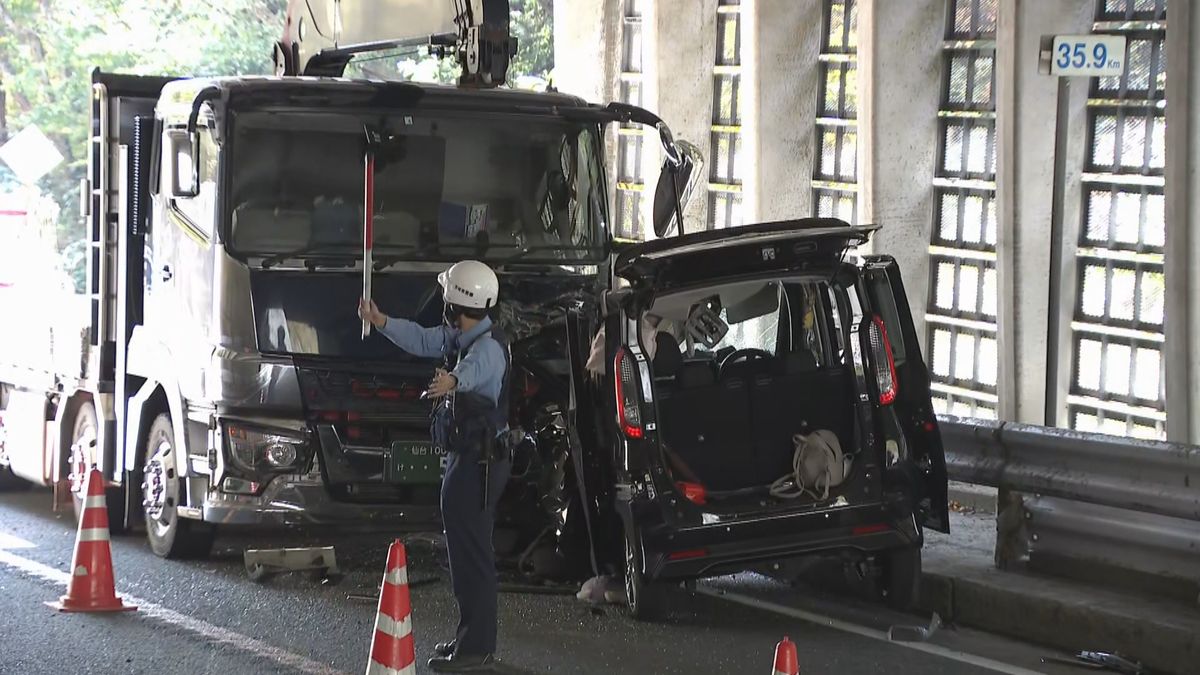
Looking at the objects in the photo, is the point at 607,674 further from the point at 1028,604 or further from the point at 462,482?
the point at 1028,604

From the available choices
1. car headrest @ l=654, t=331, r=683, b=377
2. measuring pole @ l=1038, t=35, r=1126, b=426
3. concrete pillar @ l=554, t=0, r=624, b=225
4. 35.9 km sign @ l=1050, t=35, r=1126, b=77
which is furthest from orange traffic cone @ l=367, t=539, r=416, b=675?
concrete pillar @ l=554, t=0, r=624, b=225

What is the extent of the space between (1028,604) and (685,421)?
5.85 ft

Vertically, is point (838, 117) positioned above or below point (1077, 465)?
above

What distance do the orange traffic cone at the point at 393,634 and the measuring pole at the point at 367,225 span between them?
2020mm

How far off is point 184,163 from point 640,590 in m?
3.63

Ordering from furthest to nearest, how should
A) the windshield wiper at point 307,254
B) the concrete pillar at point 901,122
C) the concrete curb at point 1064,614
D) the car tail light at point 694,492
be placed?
the concrete pillar at point 901,122
the windshield wiper at point 307,254
the car tail light at point 694,492
the concrete curb at point 1064,614

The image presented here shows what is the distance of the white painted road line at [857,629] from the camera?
7840mm

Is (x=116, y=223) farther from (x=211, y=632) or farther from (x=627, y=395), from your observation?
(x=627, y=395)

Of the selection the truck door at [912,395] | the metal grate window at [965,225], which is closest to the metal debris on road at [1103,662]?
the truck door at [912,395]

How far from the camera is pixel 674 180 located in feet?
34.4

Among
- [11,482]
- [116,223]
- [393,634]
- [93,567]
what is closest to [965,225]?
[116,223]

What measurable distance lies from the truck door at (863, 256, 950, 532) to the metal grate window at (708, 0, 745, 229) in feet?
27.6

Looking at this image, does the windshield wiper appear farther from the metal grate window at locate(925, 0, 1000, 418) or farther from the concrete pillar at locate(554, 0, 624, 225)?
the concrete pillar at locate(554, 0, 624, 225)

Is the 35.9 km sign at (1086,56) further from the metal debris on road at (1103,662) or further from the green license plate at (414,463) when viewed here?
the green license plate at (414,463)
